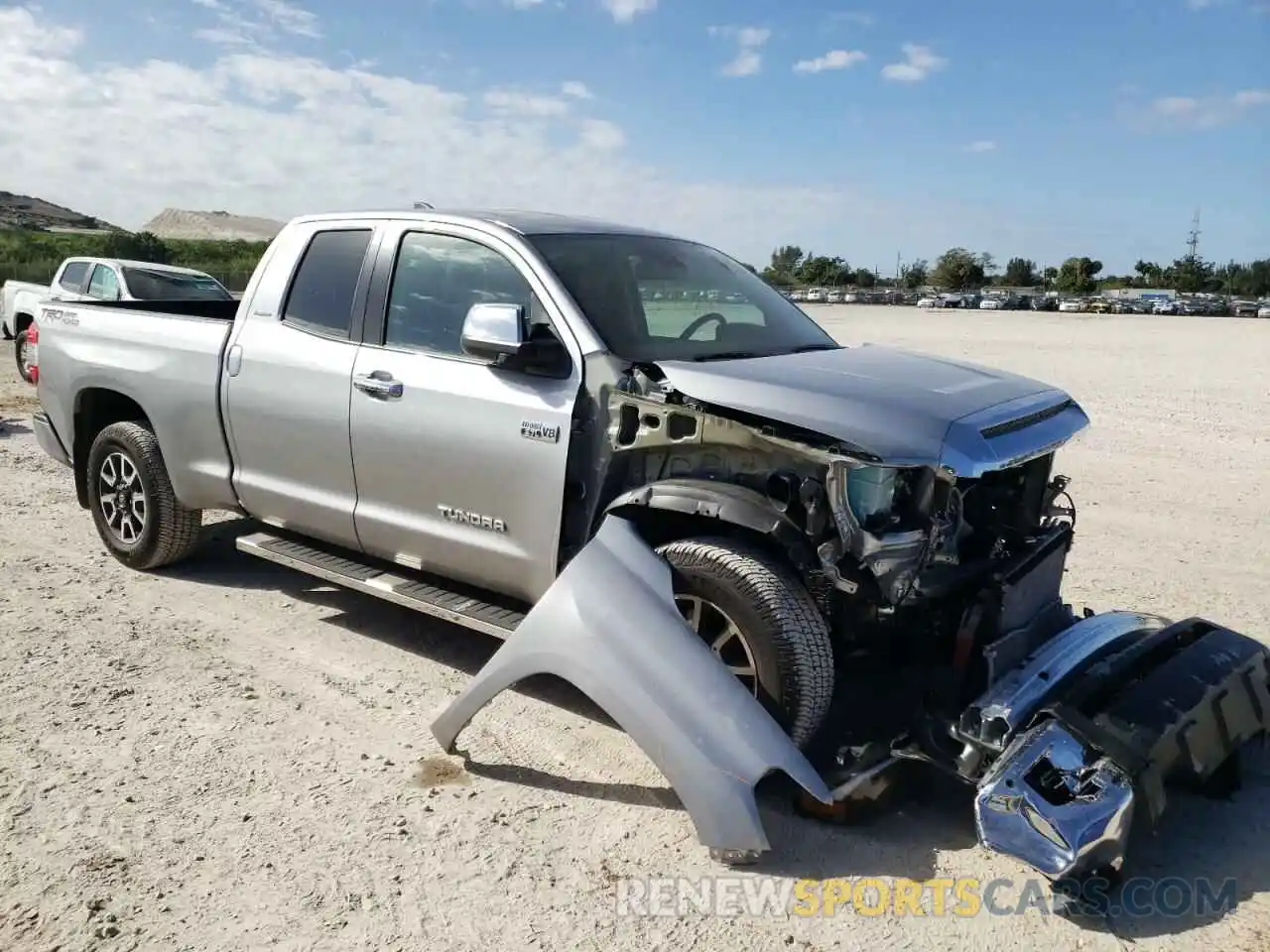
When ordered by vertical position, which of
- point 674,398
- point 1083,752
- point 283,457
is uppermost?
point 674,398

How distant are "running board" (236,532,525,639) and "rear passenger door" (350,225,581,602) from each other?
0.10 meters

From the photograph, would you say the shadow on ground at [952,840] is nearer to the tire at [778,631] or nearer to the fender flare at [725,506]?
the tire at [778,631]

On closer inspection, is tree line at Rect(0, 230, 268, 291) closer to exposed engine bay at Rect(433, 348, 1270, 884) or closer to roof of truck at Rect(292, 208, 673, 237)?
roof of truck at Rect(292, 208, 673, 237)

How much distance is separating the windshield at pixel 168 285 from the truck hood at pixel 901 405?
12295mm

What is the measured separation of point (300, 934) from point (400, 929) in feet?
0.89

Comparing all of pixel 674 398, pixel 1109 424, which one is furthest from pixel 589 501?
pixel 1109 424

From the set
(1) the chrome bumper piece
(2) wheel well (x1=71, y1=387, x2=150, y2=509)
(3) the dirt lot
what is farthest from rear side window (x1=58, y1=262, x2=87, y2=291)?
(1) the chrome bumper piece

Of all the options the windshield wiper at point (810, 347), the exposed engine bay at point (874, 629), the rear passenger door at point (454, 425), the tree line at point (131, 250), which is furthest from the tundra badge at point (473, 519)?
the tree line at point (131, 250)

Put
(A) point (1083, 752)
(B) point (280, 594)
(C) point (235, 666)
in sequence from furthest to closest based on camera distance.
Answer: (B) point (280, 594)
(C) point (235, 666)
(A) point (1083, 752)

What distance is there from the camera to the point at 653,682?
11.4 ft

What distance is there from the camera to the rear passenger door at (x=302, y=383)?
4.84m

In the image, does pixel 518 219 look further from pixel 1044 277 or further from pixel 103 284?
pixel 1044 277

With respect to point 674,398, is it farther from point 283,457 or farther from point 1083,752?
point 283,457

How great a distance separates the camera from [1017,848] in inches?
121
